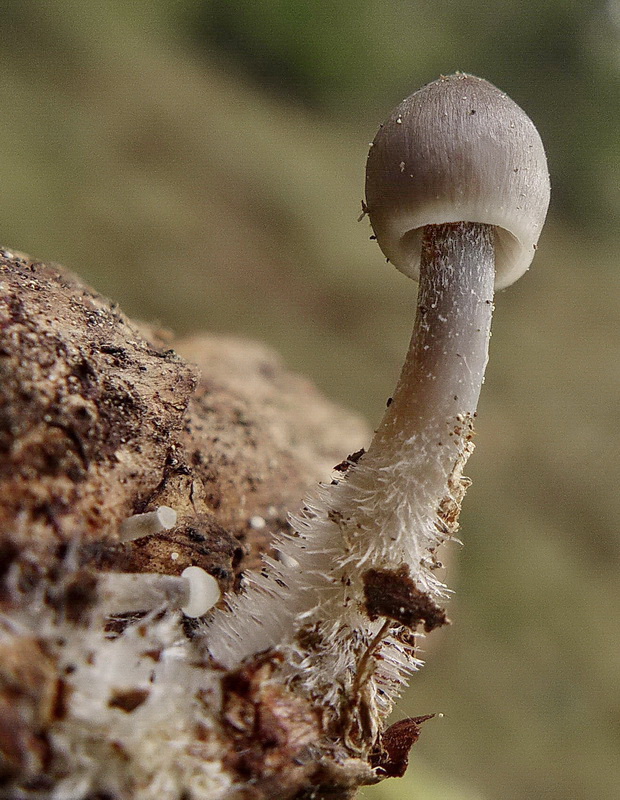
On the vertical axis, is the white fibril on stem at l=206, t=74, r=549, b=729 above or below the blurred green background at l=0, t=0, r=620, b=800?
below

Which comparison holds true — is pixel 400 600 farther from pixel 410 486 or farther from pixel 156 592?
pixel 156 592

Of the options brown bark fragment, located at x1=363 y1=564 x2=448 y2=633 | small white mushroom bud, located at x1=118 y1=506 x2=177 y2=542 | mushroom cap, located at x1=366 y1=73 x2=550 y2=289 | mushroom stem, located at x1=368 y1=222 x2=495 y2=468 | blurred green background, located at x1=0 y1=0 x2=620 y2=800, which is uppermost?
blurred green background, located at x1=0 y1=0 x2=620 y2=800

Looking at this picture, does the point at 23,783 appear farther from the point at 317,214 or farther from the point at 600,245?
the point at 600,245

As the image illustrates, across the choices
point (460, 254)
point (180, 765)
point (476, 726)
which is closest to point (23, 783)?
point (180, 765)

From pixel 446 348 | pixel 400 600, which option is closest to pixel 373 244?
pixel 446 348

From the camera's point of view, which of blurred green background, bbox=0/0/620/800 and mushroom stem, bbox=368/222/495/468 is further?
blurred green background, bbox=0/0/620/800

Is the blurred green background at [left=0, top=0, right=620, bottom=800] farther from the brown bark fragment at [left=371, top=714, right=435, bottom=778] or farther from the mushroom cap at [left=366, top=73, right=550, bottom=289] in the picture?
the mushroom cap at [left=366, top=73, right=550, bottom=289]

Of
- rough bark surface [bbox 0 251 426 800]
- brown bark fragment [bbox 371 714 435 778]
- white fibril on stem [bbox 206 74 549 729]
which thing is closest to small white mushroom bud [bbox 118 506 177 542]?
rough bark surface [bbox 0 251 426 800]
